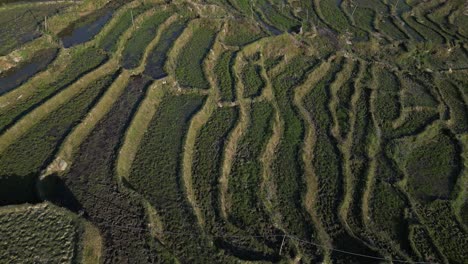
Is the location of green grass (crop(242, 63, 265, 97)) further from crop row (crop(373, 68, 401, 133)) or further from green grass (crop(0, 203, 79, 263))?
green grass (crop(0, 203, 79, 263))

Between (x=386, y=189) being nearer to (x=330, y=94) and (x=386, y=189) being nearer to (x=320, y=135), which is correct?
(x=320, y=135)

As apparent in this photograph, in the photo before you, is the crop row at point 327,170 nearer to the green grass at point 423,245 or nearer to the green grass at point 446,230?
the green grass at point 423,245

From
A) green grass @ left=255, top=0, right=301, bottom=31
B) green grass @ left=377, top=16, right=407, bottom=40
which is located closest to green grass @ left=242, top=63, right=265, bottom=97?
green grass @ left=255, top=0, right=301, bottom=31

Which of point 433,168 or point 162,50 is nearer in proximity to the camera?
point 433,168

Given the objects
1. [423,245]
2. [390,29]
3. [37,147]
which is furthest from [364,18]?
[37,147]

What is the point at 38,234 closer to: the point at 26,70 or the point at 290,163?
the point at 290,163

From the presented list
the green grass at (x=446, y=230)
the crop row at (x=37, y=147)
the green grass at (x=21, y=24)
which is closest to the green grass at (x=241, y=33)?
the crop row at (x=37, y=147)

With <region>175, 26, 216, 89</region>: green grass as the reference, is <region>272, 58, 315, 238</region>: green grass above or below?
below
